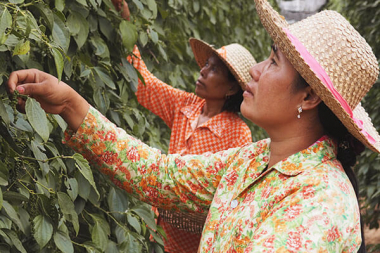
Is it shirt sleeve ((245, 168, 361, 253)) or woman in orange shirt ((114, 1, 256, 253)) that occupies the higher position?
shirt sleeve ((245, 168, 361, 253))

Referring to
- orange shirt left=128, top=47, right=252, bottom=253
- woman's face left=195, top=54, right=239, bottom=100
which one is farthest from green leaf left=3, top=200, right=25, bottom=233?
woman's face left=195, top=54, right=239, bottom=100

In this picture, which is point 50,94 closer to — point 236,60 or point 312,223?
point 312,223

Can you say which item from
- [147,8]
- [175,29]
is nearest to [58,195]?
[147,8]

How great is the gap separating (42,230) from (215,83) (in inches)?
59.3

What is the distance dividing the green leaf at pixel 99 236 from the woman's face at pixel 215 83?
1.20 metres

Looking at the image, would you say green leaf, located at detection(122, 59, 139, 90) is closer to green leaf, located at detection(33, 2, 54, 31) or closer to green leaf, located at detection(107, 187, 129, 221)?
green leaf, located at detection(107, 187, 129, 221)

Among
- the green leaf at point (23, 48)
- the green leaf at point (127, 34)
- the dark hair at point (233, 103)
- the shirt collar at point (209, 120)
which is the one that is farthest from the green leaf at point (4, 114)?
the dark hair at point (233, 103)

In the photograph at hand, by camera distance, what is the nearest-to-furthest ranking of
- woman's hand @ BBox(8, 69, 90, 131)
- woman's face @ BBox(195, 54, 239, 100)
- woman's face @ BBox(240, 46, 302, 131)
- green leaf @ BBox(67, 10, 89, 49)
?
woman's hand @ BBox(8, 69, 90, 131)
woman's face @ BBox(240, 46, 302, 131)
green leaf @ BBox(67, 10, 89, 49)
woman's face @ BBox(195, 54, 239, 100)

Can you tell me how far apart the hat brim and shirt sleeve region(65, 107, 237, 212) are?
3.14 feet

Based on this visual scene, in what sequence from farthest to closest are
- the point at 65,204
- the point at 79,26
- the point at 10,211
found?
1. the point at 79,26
2. the point at 65,204
3. the point at 10,211

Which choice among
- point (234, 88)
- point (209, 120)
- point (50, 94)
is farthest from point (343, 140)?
point (234, 88)

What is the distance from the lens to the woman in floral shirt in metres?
1.23

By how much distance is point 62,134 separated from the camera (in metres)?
1.56

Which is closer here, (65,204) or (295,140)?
(65,204)
